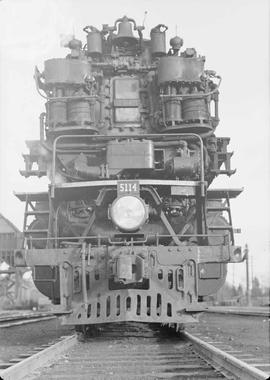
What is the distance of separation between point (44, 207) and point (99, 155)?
1.20m

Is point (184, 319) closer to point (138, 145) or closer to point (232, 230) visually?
point (232, 230)

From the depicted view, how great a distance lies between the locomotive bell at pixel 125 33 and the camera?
29.9 ft

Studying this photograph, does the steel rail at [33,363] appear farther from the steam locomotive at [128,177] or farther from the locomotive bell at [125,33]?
the locomotive bell at [125,33]

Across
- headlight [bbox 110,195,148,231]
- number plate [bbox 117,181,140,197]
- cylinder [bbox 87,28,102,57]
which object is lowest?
headlight [bbox 110,195,148,231]

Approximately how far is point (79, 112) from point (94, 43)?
1441mm

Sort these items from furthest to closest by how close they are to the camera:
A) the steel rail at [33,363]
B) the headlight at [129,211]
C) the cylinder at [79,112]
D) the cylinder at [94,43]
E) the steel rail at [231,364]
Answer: the cylinder at [94,43] → the cylinder at [79,112] → the headlight at [129,211] → the steel rail at [33,363] → the steel rail at [231,364]

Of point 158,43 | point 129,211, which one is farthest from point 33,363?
point 158,43

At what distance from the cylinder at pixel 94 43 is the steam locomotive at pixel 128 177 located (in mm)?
19

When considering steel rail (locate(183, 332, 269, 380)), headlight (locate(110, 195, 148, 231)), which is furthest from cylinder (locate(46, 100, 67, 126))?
steel rail (locate(183, 332, 269, 380))

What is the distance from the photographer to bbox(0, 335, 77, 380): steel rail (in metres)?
4.39

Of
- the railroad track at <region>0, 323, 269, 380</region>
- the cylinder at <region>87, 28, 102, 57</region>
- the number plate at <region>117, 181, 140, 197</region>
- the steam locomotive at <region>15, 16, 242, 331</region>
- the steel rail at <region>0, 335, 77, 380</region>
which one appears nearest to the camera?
the steel rail at <region>0, 335, 77, 380</region>

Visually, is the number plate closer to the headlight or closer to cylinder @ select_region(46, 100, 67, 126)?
the headlight

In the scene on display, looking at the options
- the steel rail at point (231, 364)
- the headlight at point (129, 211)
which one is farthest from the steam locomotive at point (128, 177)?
the steel rail at point (231, 364)

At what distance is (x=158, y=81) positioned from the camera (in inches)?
336
